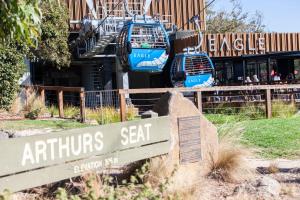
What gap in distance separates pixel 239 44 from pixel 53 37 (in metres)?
10.7

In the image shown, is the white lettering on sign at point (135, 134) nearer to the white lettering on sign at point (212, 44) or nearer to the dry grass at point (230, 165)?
the dry grass at point (230, 165)

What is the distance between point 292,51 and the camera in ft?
85.6

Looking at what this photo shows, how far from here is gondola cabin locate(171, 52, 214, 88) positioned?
20.1 metres

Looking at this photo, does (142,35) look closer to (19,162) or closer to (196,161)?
(196,161)

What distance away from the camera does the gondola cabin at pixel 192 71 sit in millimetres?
20083

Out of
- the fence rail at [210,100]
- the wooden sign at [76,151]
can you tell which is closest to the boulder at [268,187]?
the wooden sign at [76,151]

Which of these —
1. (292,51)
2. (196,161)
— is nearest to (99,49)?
(292,51)

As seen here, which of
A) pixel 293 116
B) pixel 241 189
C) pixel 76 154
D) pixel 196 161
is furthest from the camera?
pixel 293 116

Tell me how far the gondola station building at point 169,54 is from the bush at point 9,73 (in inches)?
248

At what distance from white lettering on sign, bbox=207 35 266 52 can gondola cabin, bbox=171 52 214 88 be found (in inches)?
241

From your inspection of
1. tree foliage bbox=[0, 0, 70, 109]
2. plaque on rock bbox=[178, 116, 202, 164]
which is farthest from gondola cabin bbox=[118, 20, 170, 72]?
plaque on rock bbox=[178, 116, 202, 164]

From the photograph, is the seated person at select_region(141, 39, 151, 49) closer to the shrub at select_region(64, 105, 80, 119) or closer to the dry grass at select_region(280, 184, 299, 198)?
the shrub at select_region(64, 105, 80, 119)

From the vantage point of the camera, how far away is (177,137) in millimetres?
7594

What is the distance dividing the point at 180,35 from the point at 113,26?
3.82 metres
